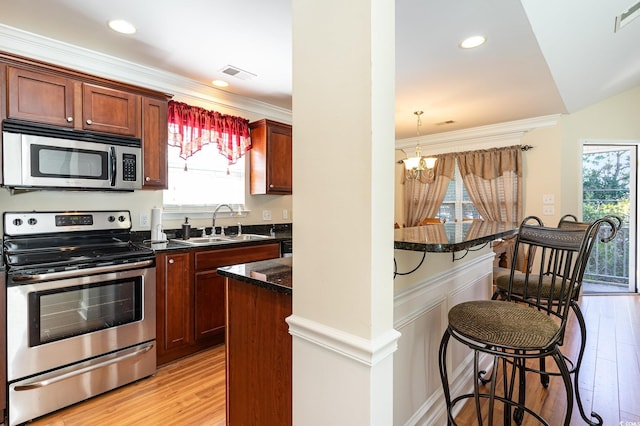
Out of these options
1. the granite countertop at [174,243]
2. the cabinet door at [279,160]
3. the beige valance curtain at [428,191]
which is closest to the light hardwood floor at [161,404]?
the granite countertop at [174,243]

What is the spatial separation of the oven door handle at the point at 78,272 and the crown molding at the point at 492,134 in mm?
4732

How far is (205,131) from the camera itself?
324cm

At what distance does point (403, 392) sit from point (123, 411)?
1.68 meters

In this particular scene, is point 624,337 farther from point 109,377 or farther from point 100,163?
point 100,163

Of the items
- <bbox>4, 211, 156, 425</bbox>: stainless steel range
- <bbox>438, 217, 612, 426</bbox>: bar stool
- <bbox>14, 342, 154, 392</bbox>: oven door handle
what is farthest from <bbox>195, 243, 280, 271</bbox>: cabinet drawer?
<bbox>438, 217, 612, 426</bbox>: bar stool

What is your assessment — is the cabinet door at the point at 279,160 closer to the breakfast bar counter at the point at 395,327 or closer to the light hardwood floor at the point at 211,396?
the light hardwood floor at the point at 211,396

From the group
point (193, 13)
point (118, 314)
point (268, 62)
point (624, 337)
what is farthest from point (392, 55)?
point (624, 337)

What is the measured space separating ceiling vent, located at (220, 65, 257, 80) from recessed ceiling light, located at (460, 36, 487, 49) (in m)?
1.77

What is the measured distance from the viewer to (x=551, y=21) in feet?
7.39

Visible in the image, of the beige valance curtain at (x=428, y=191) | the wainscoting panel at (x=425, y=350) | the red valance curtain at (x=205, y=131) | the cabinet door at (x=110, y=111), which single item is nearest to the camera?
the wainscoting panel at (x=425, y=350)

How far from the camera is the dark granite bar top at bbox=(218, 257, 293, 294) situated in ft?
3.91

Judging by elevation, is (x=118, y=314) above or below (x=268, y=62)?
below

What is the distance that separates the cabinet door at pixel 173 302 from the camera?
7.82 feet

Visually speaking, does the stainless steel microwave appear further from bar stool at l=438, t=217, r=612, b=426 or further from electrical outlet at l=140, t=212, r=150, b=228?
bar stool at l=438, t=217, r=612, b=426
